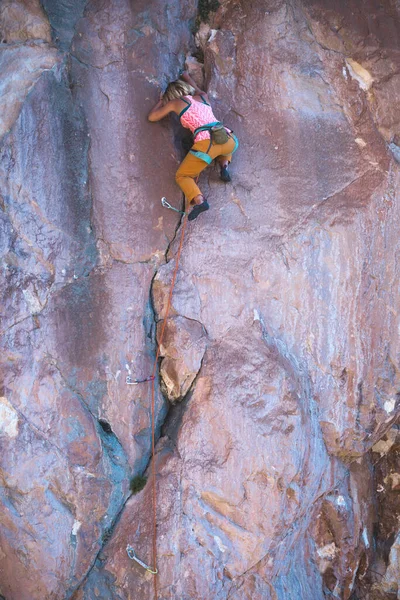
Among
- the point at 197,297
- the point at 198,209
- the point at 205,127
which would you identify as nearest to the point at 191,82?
the point at 205,127

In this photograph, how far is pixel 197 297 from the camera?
4535mm

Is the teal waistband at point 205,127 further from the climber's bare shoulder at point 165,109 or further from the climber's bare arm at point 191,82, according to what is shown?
the climber's bare arm at point 191,82

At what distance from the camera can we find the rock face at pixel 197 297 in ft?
14.2

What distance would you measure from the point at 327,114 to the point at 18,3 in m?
2.55

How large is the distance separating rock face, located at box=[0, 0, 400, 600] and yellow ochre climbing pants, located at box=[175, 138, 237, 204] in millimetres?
196

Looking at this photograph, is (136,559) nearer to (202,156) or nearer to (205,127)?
(202,156)

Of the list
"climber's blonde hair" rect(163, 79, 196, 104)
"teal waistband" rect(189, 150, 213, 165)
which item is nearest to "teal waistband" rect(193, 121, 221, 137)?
"teal waistband" rect(189, 150, 213, 165)

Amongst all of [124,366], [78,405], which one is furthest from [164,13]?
[78,405]

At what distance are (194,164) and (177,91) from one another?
594 mm

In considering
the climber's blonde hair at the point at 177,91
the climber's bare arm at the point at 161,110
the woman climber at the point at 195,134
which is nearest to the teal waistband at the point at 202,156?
the woman climber at the point at 195,134

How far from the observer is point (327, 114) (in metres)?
4.76

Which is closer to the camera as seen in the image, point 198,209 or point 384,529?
point 198,209

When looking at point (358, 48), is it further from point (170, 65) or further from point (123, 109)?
point (123, 109)

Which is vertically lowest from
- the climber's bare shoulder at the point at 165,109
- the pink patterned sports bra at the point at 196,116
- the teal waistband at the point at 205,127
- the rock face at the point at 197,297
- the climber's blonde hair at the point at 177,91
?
the rock face at the point at 197,297
